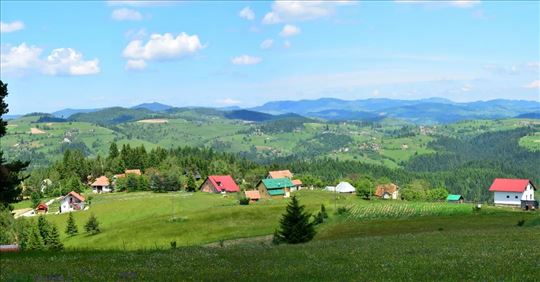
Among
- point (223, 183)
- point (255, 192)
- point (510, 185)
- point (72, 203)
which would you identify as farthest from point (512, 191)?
point (72, 203)

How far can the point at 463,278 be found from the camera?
18750 millimetres

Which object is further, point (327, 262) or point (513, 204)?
point (513, 204)

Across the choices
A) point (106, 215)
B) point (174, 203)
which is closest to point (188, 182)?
point (174, 203)

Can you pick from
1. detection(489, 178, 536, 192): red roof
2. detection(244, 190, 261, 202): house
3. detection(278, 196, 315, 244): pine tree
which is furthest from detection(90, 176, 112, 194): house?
detection(278, 196, 315, 244): pine tree

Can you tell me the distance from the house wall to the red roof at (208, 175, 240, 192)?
87.6 meters

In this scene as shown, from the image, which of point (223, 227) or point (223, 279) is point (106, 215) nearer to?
point (223, 227)

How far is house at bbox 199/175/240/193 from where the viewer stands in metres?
182

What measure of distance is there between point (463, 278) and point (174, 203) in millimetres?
133401

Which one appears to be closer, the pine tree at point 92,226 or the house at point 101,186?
the pine tree at point 92,226

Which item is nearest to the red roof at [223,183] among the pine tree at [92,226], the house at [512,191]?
the pine tree at [92,226]

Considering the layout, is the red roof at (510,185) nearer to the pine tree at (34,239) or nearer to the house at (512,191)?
the house at (512,191)

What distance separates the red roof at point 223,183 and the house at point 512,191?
86807 mm

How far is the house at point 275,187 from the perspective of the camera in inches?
7205

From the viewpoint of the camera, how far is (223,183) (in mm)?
184750
